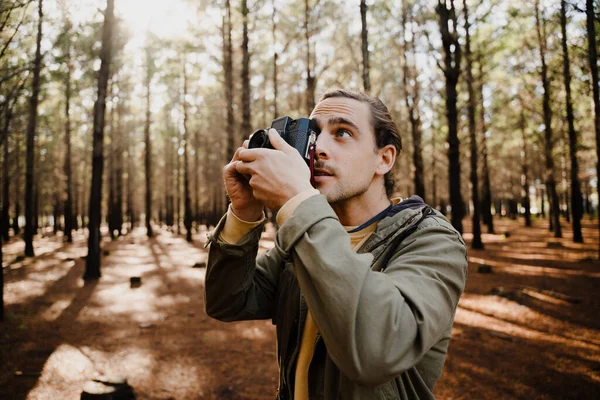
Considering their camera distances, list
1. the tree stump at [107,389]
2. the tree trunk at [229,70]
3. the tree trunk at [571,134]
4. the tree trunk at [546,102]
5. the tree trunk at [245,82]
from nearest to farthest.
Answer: the tree stump at [107,389]
the tree trunk at [245,82]
the tree trunk at [571,134]
the tree trunk at [229,70]
the tree trunk at [546,102]

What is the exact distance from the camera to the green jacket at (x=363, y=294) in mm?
842

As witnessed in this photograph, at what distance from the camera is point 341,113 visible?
1.48 m

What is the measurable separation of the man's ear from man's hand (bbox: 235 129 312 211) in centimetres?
63

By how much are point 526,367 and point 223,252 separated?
187 inches

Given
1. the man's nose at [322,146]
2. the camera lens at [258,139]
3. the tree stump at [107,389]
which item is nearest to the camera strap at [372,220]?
the man's nose at [322,146]

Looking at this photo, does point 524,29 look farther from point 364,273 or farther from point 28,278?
point 28,278

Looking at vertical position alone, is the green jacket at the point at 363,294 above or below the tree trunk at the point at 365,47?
below

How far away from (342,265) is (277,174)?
0.34 m

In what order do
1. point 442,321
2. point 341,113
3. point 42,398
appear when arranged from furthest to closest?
point 42,398 < point 341,113 < point 442,321

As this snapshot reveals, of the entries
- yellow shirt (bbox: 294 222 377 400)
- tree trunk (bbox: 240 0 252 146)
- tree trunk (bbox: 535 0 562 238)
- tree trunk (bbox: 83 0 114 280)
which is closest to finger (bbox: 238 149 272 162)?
yellow shirt (bbox: 294 222 377 400)

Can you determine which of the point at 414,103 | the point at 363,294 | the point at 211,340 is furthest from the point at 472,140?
the point at 363,294

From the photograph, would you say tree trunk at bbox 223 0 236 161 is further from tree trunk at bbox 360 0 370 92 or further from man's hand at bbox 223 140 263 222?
man's hand at bbox 223 140 263 222

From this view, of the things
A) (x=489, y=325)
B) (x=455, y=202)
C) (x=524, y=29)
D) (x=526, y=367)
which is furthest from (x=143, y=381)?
(x=524, y=29)

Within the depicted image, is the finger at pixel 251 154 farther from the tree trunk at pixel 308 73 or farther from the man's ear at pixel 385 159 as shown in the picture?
the tree trunk at pixel 308 73
